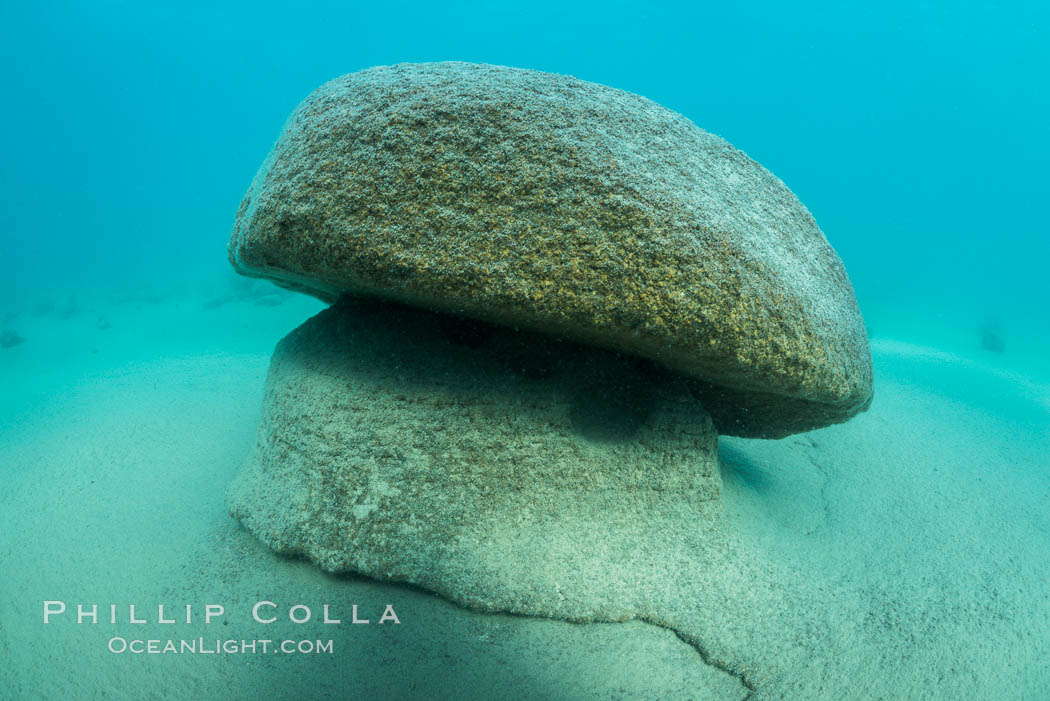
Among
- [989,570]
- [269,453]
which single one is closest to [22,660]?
[269,453]

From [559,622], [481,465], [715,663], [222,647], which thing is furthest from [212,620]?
[715,663]

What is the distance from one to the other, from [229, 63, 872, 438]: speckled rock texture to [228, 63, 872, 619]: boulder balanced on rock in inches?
0.5

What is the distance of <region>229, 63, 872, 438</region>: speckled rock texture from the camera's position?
2242 mm

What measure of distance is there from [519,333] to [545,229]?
1.04 m

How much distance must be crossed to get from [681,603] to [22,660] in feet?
11.0

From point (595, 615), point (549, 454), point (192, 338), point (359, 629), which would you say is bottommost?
point (192, 338)

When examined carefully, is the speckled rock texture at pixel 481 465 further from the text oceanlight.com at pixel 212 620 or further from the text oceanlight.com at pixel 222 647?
the text oceanlight.com at pixel 222 647

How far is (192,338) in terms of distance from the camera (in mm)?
11180

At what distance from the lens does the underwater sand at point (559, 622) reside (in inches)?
91.4

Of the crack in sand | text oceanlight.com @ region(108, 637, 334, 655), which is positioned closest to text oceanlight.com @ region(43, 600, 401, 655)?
text oceanlight.com @ region(108, 637, 334, 655)

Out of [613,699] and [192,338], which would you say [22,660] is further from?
[192,338]

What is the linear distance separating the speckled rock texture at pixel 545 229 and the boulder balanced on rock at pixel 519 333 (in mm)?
12

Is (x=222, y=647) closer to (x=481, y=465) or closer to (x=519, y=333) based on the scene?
(x=481, y=465)

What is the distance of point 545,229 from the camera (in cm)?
229
